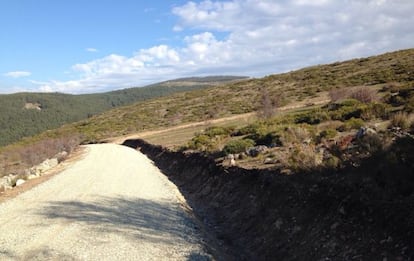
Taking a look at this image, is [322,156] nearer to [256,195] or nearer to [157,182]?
[256,195]

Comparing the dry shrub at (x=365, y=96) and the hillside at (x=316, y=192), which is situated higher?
the dry shrub at (x=365, y=96)

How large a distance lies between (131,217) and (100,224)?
3.57ft

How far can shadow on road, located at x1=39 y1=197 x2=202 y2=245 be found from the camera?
458 inches

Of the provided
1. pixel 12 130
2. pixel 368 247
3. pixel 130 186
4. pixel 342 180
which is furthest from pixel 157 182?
pixel 12 130

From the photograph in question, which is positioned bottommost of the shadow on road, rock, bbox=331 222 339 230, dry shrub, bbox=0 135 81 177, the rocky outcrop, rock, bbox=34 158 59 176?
dry shrub, bbox=0 135 81 177

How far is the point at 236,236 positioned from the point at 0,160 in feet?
178

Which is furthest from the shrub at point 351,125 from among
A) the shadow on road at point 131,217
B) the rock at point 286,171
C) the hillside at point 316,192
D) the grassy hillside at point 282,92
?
the grassy hillside at point 282,92

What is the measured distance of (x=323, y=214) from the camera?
9352 millimetres

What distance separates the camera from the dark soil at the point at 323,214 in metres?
7.54

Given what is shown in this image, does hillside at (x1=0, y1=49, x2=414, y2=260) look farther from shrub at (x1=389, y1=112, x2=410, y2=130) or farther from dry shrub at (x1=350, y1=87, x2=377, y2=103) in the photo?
dry shrub at (x1=350, y1=87, x2=377, y2=103)

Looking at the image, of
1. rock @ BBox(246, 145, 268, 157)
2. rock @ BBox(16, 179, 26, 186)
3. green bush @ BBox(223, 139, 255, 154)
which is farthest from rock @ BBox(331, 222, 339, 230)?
rock @ BBox(16, 179, 26, 186)

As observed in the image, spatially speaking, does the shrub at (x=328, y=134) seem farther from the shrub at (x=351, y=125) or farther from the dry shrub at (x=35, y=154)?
the dry shrub at (x=35, y=154)

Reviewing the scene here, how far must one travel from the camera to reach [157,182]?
21516mm

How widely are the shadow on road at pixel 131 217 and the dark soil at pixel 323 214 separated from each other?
1.03 metres
